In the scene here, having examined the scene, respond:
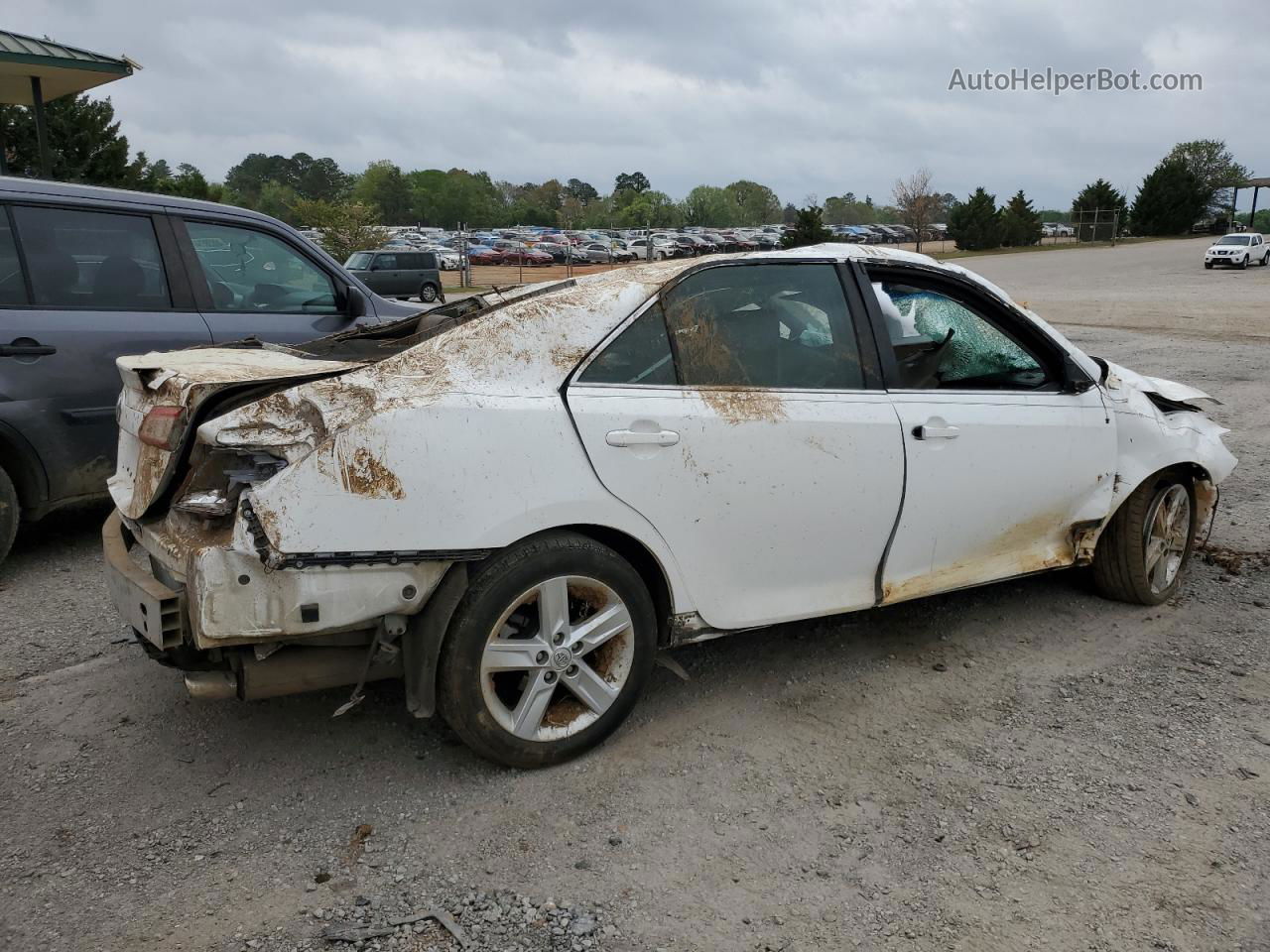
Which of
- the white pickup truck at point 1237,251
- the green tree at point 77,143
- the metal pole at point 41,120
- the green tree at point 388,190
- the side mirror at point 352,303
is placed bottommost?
the side mirror at point 352,303

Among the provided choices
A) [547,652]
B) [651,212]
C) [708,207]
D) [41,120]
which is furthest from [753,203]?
[547,652]

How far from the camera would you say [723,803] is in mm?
3029

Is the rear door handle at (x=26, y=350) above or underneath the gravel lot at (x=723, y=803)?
above

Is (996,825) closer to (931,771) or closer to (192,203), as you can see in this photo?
(931,771)

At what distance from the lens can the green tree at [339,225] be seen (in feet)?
124

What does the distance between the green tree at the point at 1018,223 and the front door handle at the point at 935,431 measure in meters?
55.2

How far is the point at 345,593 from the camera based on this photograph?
2.76m

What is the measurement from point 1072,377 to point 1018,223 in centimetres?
5553

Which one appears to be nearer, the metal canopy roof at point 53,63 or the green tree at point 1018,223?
the metal canopy roof at point 53,63

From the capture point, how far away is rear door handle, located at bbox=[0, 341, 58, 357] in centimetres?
466

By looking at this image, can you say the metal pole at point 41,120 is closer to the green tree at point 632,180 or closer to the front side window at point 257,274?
the front side window at point 257,274

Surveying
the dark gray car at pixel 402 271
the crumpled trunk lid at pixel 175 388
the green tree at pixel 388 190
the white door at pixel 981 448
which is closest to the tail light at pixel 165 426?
the crumpled trunk lid at pixel 175 388

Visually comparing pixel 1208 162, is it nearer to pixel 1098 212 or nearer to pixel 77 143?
pixel 1098 212

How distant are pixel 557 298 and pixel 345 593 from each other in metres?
1.17
